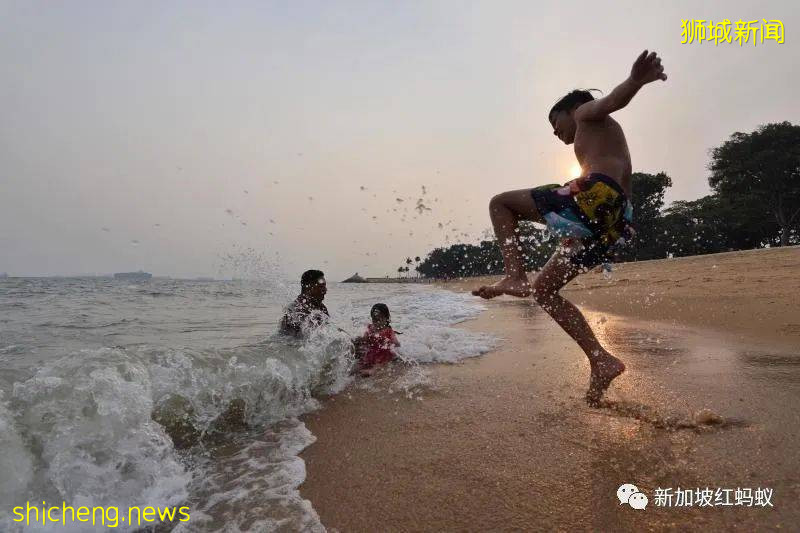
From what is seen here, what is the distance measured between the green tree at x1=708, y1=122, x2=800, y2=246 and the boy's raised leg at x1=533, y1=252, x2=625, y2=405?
3266cm

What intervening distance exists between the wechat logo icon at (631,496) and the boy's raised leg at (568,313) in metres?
1.04

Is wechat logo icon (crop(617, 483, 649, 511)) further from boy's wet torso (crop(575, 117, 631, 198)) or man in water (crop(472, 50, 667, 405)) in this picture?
boy's wet torso (crop(575, 117, 631, 198))

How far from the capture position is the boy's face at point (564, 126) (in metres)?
2.90

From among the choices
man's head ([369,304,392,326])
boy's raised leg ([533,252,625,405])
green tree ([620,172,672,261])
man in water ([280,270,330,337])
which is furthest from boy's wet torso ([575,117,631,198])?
green tree ([620,172,672,261])

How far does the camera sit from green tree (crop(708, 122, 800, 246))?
27906mm

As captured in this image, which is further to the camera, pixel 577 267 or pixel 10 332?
pixel 10 332

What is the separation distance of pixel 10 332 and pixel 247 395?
199 inches

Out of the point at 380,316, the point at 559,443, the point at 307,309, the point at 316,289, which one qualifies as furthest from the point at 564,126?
the point at 307,309

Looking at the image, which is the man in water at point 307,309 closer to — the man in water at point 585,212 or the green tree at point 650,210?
the man in water at point 585,212

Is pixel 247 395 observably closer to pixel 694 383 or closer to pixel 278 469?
pixel 278 469

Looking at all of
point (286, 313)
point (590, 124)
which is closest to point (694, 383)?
point (590, 124)

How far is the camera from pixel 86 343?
5.26 m

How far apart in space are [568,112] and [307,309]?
10.9ft

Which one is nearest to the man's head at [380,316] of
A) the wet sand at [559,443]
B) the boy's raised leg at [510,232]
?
the wet sand at [559,443]
